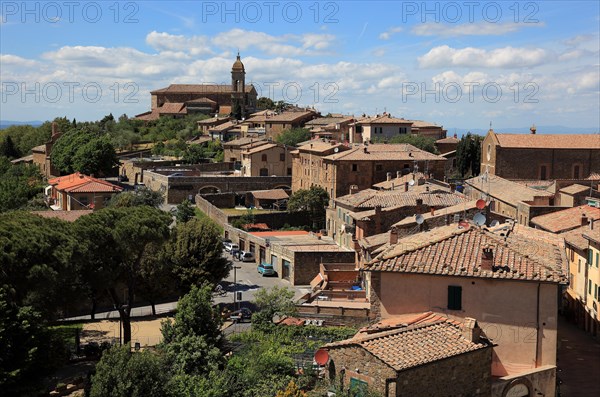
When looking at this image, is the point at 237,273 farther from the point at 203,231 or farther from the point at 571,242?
the point at 571,242

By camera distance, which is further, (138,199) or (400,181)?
(138,199)

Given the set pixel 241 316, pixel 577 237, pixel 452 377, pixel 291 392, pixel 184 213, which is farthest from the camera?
pixel 184 213

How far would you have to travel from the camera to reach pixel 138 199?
176ft

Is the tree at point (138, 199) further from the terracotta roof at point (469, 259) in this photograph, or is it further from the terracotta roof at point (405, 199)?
the terracotta roof at point (469, 259)

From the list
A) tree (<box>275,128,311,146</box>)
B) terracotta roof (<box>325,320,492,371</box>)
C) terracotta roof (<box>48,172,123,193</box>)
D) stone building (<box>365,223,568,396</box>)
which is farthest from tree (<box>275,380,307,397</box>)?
tree (<box>275,128,311,146</box>)

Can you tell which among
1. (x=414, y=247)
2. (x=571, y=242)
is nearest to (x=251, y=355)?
(x=414, y=247)

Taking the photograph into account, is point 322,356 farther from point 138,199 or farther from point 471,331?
point 138,199

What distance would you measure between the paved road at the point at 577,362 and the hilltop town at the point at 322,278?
166 millimetres

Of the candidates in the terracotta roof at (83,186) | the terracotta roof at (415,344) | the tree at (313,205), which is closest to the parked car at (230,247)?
the tree at (313,205)

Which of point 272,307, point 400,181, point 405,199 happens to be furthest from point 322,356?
point 400,181

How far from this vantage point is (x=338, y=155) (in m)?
58.0

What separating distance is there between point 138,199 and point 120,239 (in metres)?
27.9

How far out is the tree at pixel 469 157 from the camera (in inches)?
2675

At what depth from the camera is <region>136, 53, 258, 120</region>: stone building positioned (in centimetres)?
11819
